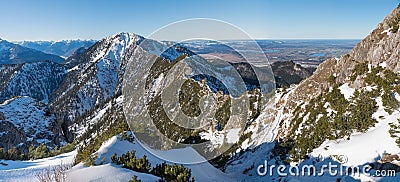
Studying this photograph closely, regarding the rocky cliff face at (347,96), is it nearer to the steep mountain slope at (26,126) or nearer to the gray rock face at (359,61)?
the gray rock face at (359,61)

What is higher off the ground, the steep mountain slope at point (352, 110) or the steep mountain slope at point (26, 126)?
the steep mountain slope at point (352, 110)

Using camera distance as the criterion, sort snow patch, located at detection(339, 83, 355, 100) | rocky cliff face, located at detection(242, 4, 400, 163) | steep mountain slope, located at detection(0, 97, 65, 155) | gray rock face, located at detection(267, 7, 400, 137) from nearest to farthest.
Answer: rocky cliff face, located at detection(242, 4, 400, 163)
gray rock face, located at detection(267, 7, 400, 137)
snow patch, located at detection(339, 83, 355, 100)
steep mountain slope, located at detection(0, 97, 65, 155)

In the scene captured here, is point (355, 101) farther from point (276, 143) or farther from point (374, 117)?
point (276, 143)

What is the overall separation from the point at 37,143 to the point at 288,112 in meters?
71.7
